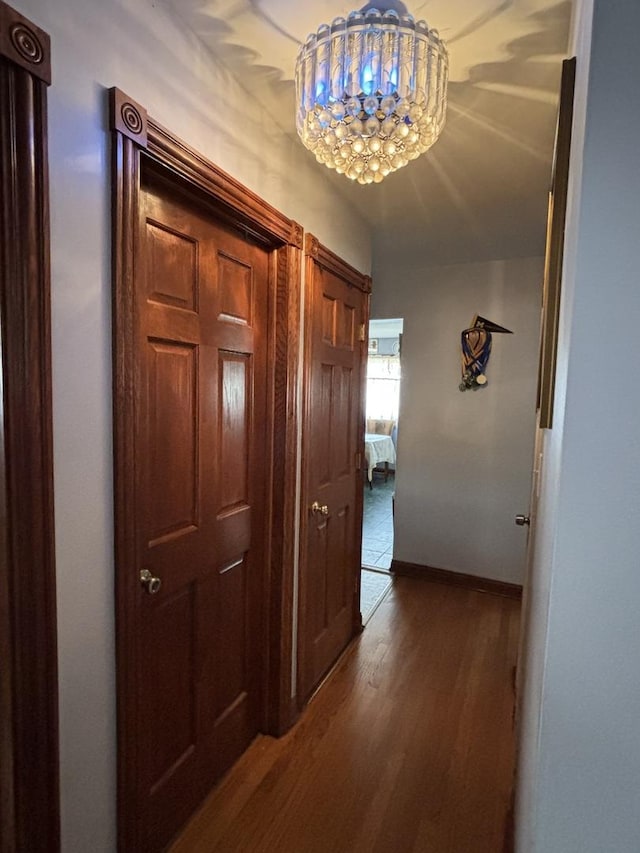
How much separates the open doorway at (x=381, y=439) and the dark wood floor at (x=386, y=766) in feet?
5.40

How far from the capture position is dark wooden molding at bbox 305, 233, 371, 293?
187 cm

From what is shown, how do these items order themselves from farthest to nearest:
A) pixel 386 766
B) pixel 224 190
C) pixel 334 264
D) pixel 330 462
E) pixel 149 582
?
pixel 330 462, pixel 334 264, pixel 386 766, pixel 224 190, pixel 149 582

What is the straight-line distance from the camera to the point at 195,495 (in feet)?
4.71

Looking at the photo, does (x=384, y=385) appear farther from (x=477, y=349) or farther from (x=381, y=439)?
(x=477, y=349)

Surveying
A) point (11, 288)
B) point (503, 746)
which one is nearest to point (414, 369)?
point (503, 746)

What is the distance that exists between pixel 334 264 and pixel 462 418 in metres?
1.78

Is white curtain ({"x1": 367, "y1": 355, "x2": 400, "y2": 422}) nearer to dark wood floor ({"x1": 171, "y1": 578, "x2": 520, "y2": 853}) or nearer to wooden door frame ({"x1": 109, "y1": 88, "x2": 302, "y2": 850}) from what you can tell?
dark wood floor ({"x1": 171, "y1": 578, "x2": 520, "y2": 853})

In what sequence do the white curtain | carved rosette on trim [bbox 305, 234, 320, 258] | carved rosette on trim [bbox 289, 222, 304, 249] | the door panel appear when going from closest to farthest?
the door panel → carved rosette on trim [bbox 289, 222, 304, 249] → carved rosette on trim [bbox 305, 234, 320, 258] → the white curtain

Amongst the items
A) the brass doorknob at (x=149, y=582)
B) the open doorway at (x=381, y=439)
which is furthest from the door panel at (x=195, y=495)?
the open doorway at (x=381, y=439)

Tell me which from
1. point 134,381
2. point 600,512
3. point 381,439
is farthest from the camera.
Result: point 381,439

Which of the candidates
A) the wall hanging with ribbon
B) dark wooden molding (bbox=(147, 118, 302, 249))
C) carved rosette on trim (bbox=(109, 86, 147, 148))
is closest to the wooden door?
dark wooden molding (bbox=(147, 118, 302, 249))

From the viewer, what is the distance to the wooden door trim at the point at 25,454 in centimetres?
81

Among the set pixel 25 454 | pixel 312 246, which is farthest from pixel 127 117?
pixel 312 246

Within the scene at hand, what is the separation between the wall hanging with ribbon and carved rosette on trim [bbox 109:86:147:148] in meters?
2.66
